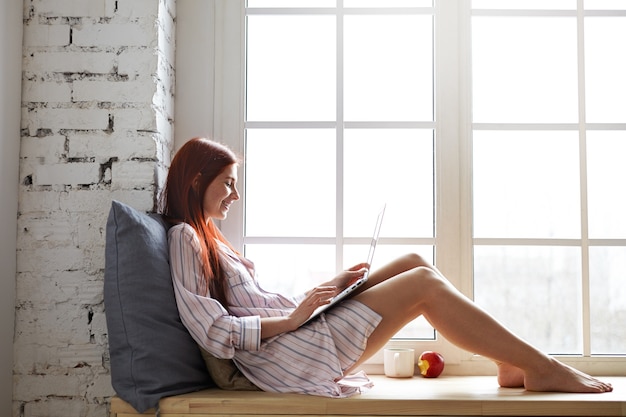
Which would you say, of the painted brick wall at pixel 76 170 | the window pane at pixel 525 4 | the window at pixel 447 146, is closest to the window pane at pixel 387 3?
the window at pixel 447 146

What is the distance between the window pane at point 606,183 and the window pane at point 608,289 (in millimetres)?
77

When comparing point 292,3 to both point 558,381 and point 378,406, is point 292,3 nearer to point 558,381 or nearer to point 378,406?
point 378,406

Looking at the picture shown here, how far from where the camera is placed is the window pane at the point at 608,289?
2.97 m

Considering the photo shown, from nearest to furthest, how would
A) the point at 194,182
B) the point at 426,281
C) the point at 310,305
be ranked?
the point at 310,305
the point at 426,281
the point at 194,182

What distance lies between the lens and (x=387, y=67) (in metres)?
3.05

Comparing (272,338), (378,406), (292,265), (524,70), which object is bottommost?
(378,406)

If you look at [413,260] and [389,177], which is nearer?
[413,260]

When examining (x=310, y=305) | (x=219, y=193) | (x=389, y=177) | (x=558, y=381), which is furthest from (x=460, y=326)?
(x=219, y=193)

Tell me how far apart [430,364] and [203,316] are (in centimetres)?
96

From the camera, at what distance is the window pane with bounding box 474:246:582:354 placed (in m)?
2.96

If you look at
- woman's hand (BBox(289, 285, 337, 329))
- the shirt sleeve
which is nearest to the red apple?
woman's hand (BBox(289, 285, 337, 329))

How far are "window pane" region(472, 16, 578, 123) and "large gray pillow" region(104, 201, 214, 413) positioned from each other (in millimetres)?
1457

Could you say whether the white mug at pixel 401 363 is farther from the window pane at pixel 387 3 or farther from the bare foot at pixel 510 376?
the window pane at pixel 387 3

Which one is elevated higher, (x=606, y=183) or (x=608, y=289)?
(x=606, y=183)
